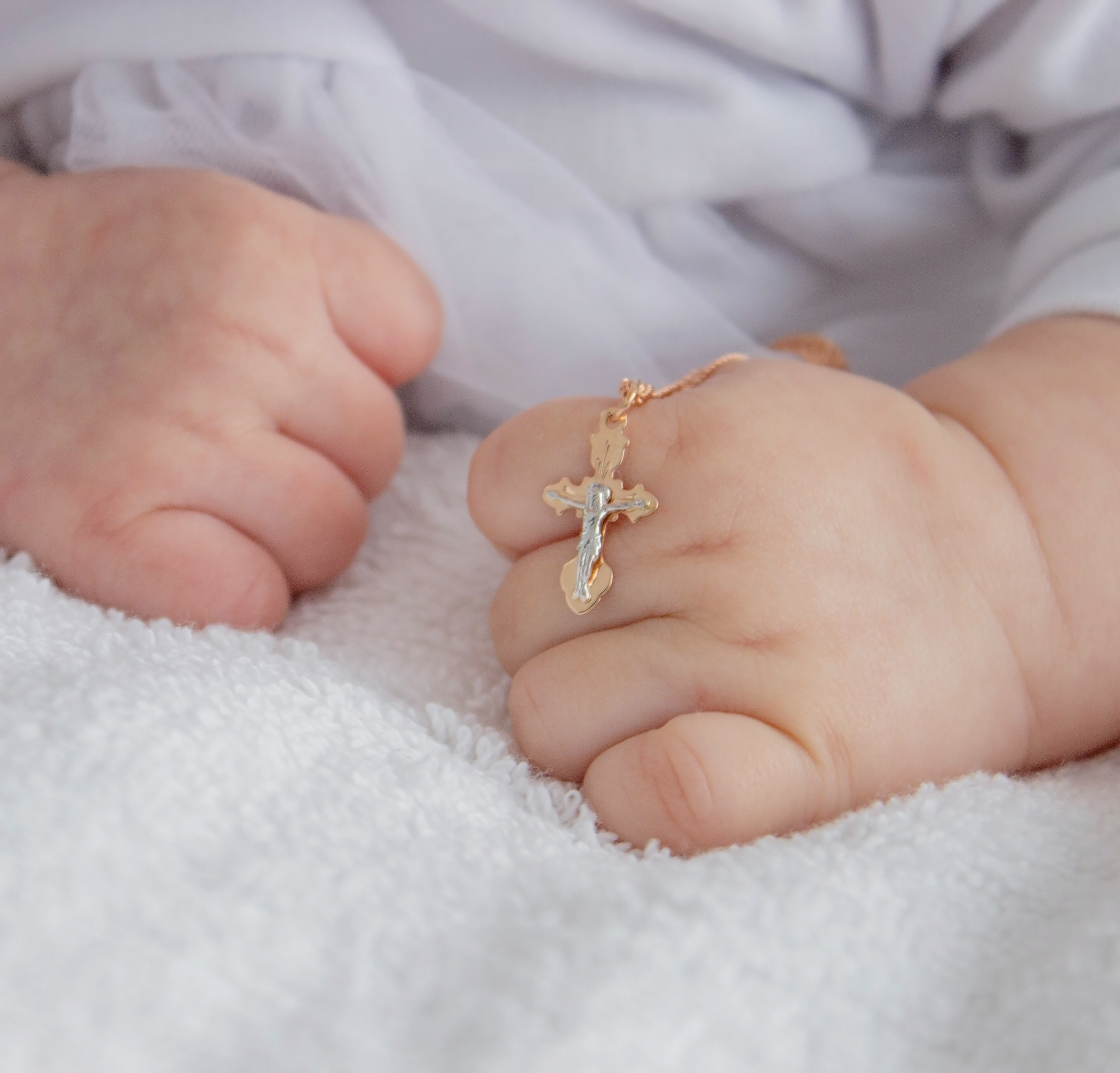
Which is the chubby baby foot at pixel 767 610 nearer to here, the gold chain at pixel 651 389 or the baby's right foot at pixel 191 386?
the gold chain at pixel 651 389

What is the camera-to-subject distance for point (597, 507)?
59 cm

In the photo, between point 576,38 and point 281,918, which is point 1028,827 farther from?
point 576,38

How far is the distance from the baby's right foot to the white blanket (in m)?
0.11

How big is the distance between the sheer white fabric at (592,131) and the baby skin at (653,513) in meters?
0.09

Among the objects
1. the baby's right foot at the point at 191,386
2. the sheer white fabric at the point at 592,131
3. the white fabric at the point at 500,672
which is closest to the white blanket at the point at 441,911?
the white fabric at the point at 500,672

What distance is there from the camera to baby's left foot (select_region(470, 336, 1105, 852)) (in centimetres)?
53

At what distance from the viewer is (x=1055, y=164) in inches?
33.8

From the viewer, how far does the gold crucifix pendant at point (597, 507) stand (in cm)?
59

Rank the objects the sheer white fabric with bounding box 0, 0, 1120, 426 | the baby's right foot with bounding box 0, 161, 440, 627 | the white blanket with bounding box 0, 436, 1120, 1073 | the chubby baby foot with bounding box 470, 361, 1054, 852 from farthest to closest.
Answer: the sheer white fabric with bounding box 0, 0, 1120, 426
the baby's right foot with bounding box 0, 161, 440, 627
the chubby baby foot with bounding box 470, 361, 1054, 852
the white blanket with bounding box 0, 436, 1120, 1073

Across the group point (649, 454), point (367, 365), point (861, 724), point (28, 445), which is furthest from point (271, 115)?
point (861, 724)

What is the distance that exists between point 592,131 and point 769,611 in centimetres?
46

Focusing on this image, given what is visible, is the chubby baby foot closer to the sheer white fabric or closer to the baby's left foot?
the baby's left foot

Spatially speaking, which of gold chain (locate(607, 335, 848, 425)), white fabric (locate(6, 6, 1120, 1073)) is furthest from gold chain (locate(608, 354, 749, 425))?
white fabric (locate(6, 6, 1120, 1073))

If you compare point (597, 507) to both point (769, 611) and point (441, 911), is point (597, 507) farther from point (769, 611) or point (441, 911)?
point (441, 911)
